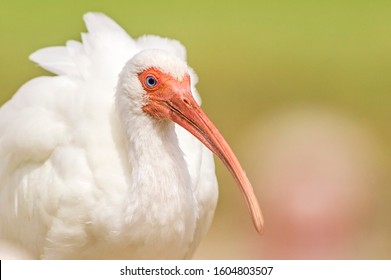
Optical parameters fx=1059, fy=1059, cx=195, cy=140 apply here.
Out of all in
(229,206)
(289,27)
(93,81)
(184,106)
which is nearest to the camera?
(184,106)

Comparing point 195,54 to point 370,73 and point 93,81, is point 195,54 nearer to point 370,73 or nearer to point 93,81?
point 370,73

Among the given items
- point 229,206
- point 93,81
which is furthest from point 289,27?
point 93,81

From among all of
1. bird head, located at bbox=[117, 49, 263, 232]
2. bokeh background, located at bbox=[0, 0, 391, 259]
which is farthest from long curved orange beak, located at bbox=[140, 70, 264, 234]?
bokeh background, located at bbox=[0, 0, 391, 259]

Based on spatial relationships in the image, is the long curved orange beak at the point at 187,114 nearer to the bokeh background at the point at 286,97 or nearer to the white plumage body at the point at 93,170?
the white plumage body at the point at 93,170

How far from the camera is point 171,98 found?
12.2 ft

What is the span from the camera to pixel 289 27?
5.05 m

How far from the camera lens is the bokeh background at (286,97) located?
15.5 feet

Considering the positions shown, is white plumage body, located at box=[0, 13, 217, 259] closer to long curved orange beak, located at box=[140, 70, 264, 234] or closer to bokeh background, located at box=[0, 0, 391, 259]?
long curved orange beak, located at box=[140, 70, 264, 234]

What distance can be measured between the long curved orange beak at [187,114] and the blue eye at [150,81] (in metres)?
0.02

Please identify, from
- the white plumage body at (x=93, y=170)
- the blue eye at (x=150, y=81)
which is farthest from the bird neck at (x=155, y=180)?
the blue eye at (x=150, y=81)

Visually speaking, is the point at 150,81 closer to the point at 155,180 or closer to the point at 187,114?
the point at 187,114

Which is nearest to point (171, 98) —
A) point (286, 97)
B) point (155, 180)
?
point (155, 180)
